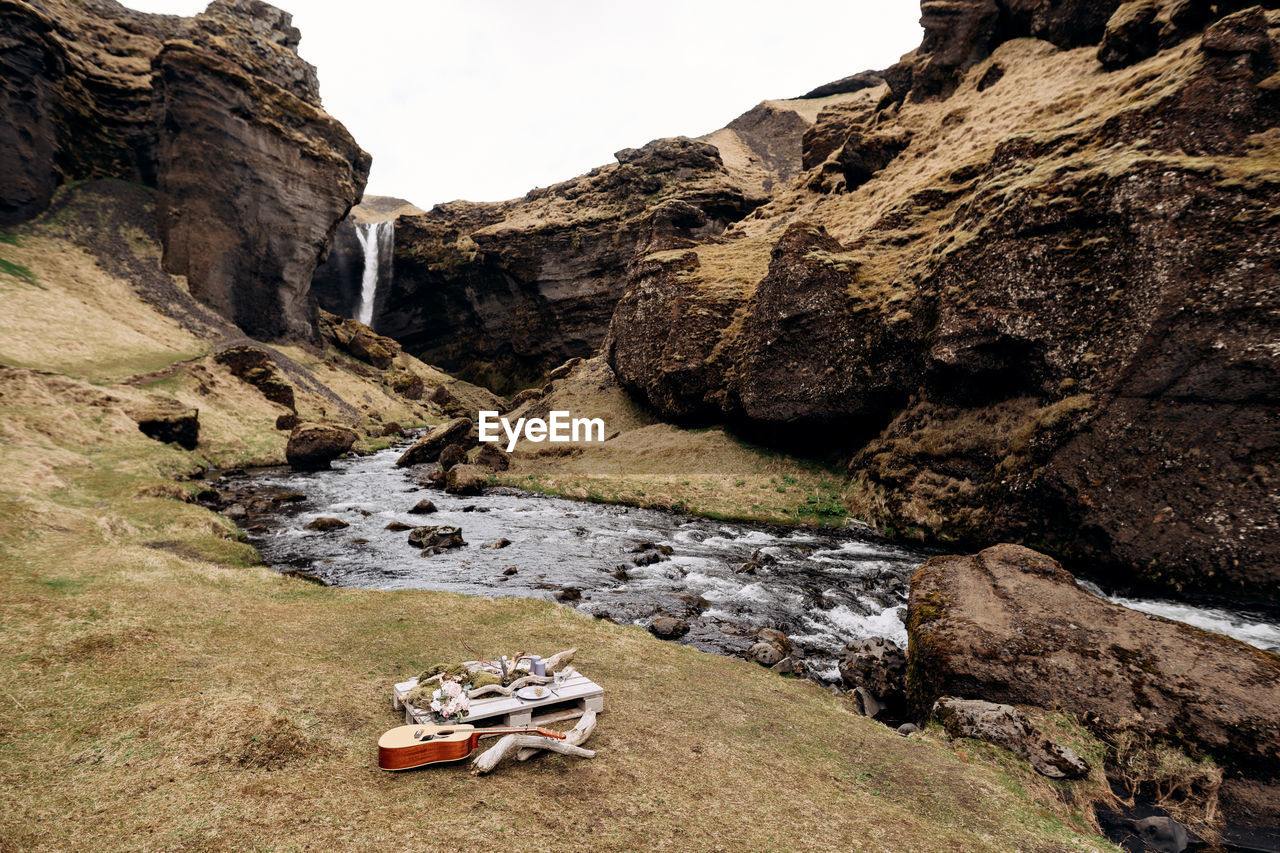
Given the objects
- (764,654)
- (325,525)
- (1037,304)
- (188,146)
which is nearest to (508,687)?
(764,654)

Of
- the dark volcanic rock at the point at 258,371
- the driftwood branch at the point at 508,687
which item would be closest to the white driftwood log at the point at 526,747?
the driftwood branch at the point at 508,687

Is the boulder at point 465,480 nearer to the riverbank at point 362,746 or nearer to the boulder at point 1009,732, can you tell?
the riverbank at point 362,746

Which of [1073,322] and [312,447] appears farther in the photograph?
[312,447]

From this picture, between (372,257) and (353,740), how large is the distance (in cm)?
12193

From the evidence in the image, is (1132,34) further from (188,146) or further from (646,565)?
(188,146)

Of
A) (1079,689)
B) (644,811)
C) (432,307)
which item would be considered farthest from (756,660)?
(432,307)

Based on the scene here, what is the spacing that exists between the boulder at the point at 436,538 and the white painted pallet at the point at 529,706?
14.9 m

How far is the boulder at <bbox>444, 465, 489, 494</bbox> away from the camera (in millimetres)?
35938

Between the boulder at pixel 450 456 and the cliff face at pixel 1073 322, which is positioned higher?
the cliff face at pixel 1073 322

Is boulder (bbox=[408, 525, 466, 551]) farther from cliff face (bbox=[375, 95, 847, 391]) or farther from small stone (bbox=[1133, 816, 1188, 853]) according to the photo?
cliff face (bbox=[375, 95, 847, 391])

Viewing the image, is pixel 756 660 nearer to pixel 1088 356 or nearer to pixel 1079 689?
pixel 1079 689

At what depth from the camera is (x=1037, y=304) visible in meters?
21.1

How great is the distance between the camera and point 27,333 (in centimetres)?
3734

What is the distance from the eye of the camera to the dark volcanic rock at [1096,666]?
8.13 meters
